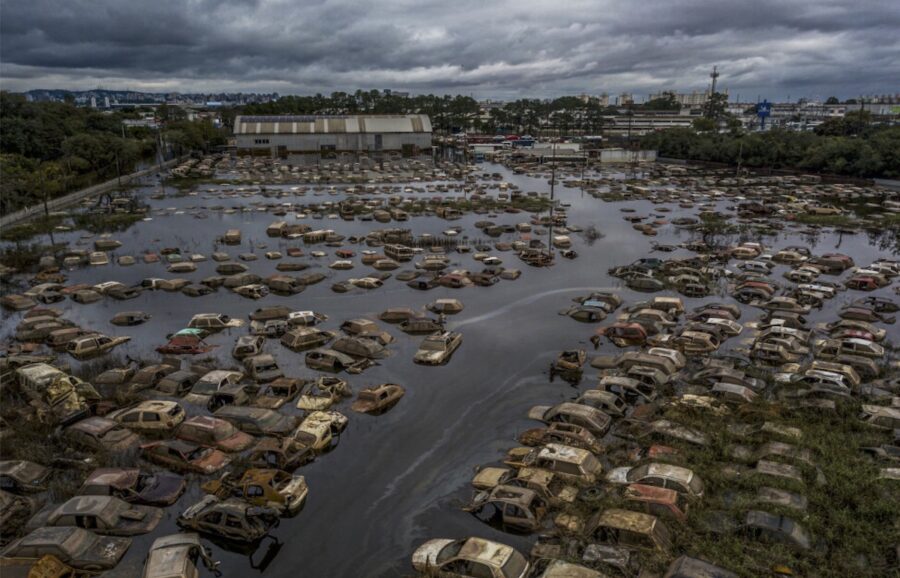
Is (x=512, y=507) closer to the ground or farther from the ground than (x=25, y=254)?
closer to the ground

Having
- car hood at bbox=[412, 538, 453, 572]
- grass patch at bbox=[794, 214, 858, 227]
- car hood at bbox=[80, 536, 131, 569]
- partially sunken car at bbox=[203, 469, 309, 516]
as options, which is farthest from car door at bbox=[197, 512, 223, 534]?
grass patch at bbox=[794, 214, 858, 227]

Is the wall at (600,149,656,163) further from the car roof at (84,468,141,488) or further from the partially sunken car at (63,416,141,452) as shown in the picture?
the car roof at (84,468,141,488)

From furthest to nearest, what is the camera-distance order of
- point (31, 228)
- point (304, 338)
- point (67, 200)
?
point (67, 200) → point (31, 228) → point (304, 338)

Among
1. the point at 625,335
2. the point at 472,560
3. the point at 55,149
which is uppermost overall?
the point at 55,149

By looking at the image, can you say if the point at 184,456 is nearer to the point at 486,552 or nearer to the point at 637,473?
the point at 486,552

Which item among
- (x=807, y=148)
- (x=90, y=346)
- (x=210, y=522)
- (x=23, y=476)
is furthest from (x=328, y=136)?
(x=210, y=522)

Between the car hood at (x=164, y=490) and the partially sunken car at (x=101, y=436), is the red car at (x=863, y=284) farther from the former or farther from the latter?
the partially sunken car at (x=101, y=436)

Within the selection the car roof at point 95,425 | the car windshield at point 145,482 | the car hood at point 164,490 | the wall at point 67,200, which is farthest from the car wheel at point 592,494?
the wall at point 67,200

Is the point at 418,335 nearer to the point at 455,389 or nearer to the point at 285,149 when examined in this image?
the point at 455,389
